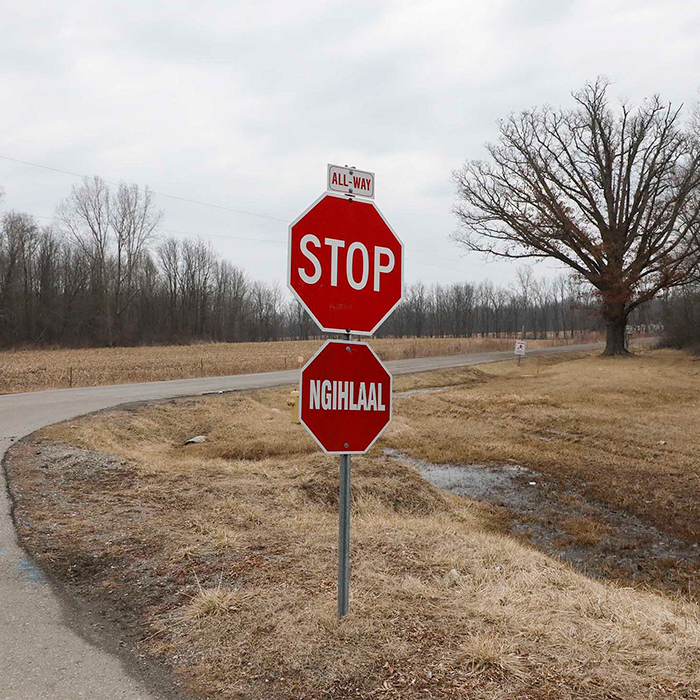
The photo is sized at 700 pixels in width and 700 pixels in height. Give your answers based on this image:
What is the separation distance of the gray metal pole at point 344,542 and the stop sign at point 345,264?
2.69ft

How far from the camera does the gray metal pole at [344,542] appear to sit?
311 cm

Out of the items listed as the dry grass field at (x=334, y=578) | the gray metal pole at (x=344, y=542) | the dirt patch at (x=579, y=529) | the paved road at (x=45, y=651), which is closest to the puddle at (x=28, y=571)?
the paved road at (x=45, y=651)

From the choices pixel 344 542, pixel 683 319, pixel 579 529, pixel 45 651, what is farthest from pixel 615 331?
pixel 45 651

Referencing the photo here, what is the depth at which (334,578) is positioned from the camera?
3840mm

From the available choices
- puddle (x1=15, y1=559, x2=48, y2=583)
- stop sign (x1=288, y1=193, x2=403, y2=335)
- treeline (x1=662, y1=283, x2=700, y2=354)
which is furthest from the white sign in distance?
treeline (x1=662, y1=283, x2=700, y2=354)

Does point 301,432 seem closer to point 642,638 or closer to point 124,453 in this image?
point 124,453

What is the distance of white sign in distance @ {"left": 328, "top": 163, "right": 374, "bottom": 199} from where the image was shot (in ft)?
10.7

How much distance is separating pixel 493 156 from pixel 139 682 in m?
37.5

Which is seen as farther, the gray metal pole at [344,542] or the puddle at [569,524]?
the puddle at [569,524]

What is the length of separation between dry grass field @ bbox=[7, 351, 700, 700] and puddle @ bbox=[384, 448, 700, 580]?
0.22m

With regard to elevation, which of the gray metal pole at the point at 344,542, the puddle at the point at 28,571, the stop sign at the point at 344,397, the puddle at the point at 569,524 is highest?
the stop sign at the point at 344,397

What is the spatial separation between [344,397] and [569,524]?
206 inches

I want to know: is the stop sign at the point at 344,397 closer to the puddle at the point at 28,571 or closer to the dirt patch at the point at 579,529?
the puddle at the point at 28,571

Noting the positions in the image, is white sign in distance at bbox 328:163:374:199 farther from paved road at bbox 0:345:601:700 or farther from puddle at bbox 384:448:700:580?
puddle at bbox 384:448:700:580
